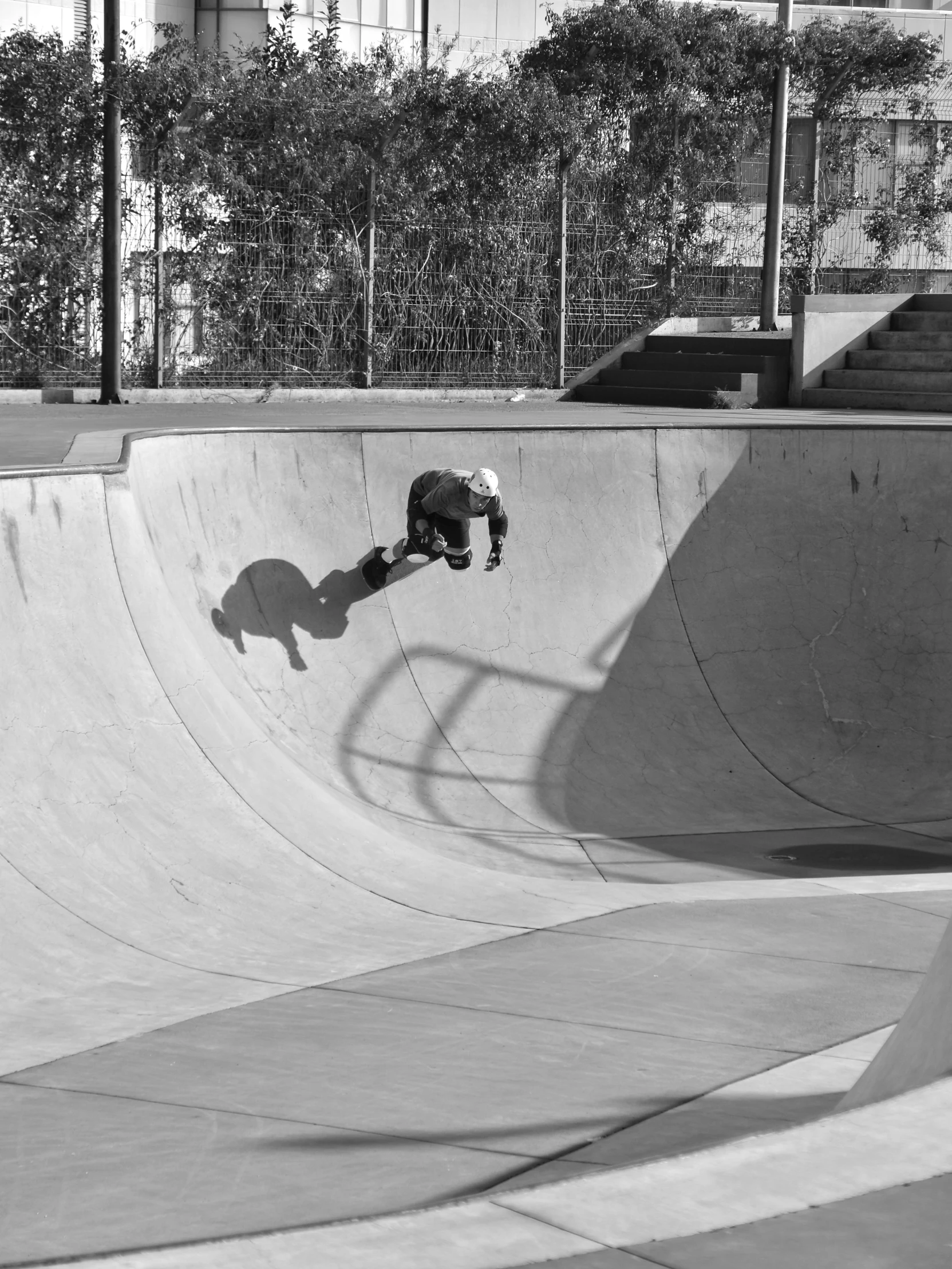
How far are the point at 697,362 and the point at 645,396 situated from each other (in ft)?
2.54

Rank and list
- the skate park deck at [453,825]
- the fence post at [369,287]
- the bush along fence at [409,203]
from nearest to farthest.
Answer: the skate park deck at [453,825] < the bush along fence at [409,203] < the fence post at [369,287]

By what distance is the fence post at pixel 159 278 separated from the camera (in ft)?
53.7

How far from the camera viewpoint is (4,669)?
6500mm

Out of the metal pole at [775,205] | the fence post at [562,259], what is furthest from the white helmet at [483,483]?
the metal pole at [775,205]

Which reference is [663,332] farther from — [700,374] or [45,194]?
[45,194]

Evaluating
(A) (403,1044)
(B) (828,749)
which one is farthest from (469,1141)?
(B) (828,749)

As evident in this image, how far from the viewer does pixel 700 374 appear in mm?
17312

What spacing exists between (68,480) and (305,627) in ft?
7.47

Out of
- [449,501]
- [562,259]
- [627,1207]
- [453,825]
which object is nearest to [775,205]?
[562,259]

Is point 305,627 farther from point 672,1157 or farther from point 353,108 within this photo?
point 353,108

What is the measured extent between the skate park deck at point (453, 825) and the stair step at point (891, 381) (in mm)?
5019

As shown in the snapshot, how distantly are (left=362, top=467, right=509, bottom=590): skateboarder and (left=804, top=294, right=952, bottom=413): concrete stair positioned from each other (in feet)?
25.8

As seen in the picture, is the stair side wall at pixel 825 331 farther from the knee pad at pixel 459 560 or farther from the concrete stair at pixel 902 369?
the knee pad at pixel 459 560

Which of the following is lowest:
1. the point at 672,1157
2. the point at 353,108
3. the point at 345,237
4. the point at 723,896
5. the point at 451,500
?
the point at 723,896
